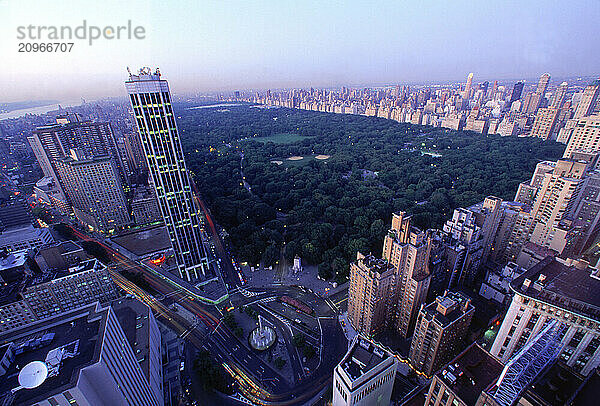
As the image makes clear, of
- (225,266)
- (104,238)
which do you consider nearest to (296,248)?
(225,266)

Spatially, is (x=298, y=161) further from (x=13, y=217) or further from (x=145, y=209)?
(x=13, y=217)

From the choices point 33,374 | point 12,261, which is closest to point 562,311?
point 33,374

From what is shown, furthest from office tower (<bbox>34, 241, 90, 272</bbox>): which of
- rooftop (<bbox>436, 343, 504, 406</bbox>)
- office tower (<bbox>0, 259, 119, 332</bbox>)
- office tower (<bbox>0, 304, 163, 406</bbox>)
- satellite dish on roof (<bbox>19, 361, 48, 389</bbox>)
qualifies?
rooftop (<bbox>436, 343, 504, 406</bbox>)

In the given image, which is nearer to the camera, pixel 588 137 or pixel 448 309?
pixel 448 309

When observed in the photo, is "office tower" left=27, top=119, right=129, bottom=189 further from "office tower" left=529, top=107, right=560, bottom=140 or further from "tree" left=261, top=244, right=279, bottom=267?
"office tower" left=529, top=107, right=560, bottom=140

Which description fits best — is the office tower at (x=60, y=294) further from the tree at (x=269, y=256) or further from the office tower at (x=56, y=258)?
the tree at (x=269, y=256)

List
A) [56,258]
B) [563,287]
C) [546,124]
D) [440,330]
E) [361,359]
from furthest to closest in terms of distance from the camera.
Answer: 1. [546,124]
2. [56,258]
3. [440,330]
4. [361,359]
5. [563,287]

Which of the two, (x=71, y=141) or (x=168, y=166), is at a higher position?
(x=168, y=166)

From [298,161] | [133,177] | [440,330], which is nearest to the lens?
[440,330]
